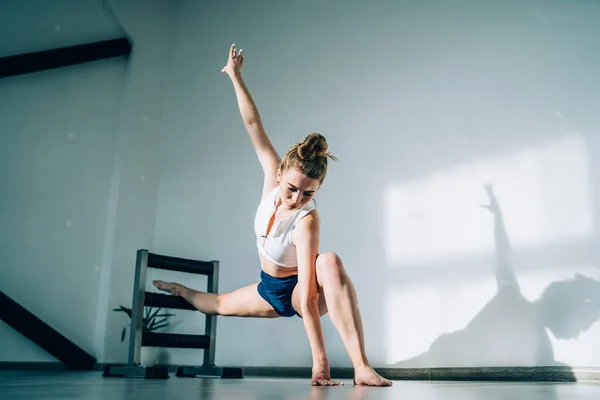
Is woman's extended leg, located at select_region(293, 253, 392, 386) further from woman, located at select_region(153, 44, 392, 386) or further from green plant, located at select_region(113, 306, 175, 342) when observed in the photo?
green plant, located at select_region(113, 306, 175, 342)

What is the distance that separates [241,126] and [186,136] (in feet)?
1.87

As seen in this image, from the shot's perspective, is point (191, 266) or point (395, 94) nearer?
point (191, 266)

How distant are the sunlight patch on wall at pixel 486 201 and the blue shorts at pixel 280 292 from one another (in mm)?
1063

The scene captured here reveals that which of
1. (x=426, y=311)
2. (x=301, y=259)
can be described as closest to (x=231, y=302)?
(x=301, y=259)

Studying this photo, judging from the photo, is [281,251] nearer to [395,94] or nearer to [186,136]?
[395,94]

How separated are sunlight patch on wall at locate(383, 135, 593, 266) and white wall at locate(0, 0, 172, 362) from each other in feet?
7.02

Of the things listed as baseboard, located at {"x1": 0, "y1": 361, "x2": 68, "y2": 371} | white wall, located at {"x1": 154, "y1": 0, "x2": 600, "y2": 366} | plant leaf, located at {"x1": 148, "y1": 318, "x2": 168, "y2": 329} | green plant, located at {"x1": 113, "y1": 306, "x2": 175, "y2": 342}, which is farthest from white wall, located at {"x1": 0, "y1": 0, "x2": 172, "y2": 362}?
white wall, located at {"x1": 154, "y1": 0, "x2": 600, "y2": 366}

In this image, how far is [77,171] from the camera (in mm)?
A: 4109

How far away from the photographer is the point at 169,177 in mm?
4520

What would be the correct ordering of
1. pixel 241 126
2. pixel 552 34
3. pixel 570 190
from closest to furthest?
pixel 570 190 < pixel 552 34 < pixel 241 126

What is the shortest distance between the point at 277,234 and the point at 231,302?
0.64 meters

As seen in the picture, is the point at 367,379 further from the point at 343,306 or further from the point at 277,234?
the point at 277,234

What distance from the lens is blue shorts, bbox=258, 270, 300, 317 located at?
233cm

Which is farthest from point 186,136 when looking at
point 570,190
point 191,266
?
point 570,190
